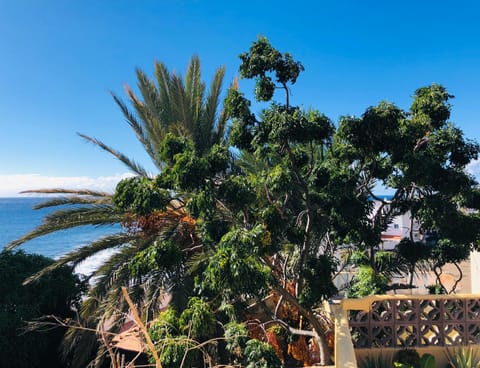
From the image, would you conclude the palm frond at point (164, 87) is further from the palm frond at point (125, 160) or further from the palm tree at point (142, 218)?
the palm frond at point (125, 160)

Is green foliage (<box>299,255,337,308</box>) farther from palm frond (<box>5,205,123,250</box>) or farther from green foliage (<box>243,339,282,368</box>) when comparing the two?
palm frond (<box>5,205,123,250</box>)

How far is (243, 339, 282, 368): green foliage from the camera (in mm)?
3502

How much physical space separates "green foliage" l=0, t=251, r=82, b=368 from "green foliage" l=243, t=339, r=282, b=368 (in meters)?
4.51

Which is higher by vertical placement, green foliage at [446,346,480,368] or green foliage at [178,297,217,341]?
green foliage at [178,297,217,341]

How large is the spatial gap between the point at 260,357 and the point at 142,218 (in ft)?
15.0

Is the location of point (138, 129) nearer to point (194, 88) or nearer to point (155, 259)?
point (194, 88)

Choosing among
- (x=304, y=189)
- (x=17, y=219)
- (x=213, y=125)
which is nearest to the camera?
(x=304, y=189)

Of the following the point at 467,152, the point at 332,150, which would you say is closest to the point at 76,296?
the point at 332,150

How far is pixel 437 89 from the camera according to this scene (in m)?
5.07

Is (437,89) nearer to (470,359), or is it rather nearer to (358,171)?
(358,171)

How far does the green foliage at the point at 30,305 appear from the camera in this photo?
6227 millimetres

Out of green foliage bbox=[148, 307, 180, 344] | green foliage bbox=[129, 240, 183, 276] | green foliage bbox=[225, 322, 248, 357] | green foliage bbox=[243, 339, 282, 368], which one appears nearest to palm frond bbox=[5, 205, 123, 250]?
green foliage bbox=[129, 240, 183, 276]

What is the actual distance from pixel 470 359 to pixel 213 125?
6.48m

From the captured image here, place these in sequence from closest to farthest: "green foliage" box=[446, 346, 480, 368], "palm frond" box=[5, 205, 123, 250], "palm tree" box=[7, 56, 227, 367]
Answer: "green foliage" box=[446, 346, 480, 368], "palm tree" box=[7, 56, 227, 367], "palm frond" box=[5, 205, 123, 250]
